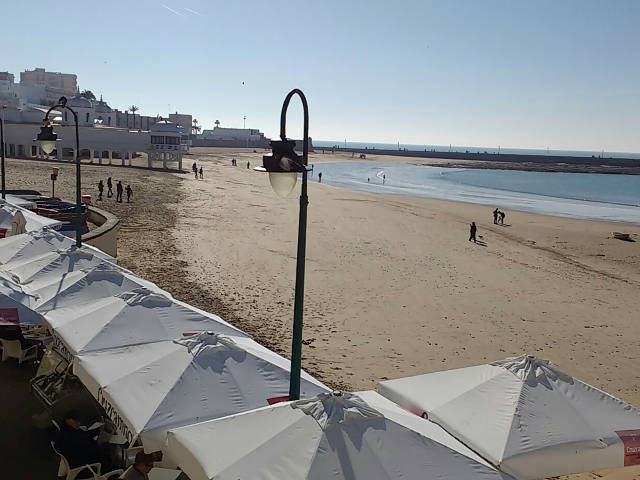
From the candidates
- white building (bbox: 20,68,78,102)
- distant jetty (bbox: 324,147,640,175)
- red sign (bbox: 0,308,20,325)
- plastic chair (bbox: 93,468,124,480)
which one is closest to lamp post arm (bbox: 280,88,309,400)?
plastic chair (bbox: 93,468,124,480)

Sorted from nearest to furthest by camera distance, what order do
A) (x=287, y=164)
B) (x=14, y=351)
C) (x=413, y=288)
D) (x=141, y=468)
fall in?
(x=287, y=164)
(x=141, y=468)
(x=14, y=351)
(x=413, y=288)

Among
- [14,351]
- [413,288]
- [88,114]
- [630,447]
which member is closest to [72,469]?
[14,351]

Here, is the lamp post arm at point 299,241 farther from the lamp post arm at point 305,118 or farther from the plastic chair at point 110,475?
the plastic chair at point 110,475

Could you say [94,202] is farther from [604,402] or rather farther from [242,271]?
[604,402]

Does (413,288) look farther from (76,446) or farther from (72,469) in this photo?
(72,469)

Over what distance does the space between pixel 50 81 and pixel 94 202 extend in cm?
13232

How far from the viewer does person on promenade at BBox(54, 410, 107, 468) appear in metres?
5.97

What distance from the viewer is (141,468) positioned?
5570mm

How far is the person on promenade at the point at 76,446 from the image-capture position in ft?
19.6

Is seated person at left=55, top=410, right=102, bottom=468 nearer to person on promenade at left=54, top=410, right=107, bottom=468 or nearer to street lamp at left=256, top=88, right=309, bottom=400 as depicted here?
person on promenade at left=54, top=410, right=107, bottom=468

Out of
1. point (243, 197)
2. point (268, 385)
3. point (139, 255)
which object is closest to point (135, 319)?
point (268, 385)

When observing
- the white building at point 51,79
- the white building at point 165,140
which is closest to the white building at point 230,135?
the white building at point 51,79

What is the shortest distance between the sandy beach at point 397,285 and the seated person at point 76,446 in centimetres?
498

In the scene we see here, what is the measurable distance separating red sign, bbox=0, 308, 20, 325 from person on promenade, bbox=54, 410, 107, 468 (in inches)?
91.3
